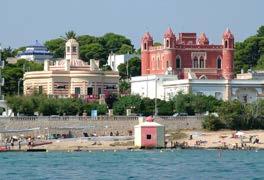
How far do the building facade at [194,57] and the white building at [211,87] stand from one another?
9.16ft

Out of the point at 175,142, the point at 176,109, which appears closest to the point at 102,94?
the point at 176,109

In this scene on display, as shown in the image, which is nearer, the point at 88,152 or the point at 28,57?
the point at 88,152

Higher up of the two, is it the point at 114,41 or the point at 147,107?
the point at 114,41

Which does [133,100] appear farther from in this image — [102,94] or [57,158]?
[57,158]

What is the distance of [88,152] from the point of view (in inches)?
4141

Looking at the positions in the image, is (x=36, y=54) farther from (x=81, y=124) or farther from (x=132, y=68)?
(x=81, y=124)

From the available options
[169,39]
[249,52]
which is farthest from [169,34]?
[249,52]

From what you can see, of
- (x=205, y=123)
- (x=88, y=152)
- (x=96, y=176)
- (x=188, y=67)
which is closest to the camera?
(x=96, y=176)

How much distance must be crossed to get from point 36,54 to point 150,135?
215ft

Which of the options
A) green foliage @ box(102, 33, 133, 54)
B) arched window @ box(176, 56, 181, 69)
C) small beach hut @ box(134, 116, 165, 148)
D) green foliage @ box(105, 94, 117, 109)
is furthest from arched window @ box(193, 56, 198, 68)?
green foliage @ box(102, 33, 133, 54)

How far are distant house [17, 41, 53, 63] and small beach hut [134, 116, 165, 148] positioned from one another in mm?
60992

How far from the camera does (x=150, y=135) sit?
106m

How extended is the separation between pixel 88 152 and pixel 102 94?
90.7 ft

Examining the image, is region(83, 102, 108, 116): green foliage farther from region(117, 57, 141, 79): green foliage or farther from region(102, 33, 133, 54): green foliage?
region(102, 33, 133, 54): green foliage
